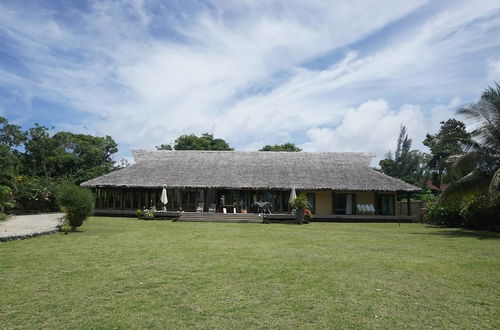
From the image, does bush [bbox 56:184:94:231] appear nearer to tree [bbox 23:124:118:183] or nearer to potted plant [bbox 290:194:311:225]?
potted plant [bbox 290:194:311:225]

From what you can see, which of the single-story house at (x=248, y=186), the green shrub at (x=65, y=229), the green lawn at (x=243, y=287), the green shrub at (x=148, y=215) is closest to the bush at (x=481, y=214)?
the single-story house at (x=248, y=186)

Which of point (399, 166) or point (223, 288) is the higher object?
point (399, 166)

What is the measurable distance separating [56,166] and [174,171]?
17.0 meters

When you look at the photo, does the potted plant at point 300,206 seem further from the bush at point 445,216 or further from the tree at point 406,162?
the tree at point 406,162

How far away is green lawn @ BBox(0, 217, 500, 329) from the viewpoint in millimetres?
4270

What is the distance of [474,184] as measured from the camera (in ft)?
48.7

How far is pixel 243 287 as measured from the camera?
5523 millimetres

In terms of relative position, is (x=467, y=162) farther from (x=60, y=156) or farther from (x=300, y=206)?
(x=60, y=156)

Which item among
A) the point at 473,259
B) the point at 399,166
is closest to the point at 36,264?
the point at 473,259

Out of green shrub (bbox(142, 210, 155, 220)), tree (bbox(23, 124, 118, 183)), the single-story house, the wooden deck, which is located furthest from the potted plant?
tree (bbox(23, 124, 118, 183))

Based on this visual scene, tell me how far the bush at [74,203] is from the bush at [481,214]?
15.4 m

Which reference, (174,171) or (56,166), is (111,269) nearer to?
(174,171)

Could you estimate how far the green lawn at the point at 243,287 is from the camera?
427 cm

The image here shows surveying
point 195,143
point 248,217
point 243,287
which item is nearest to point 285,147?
point 195,143
